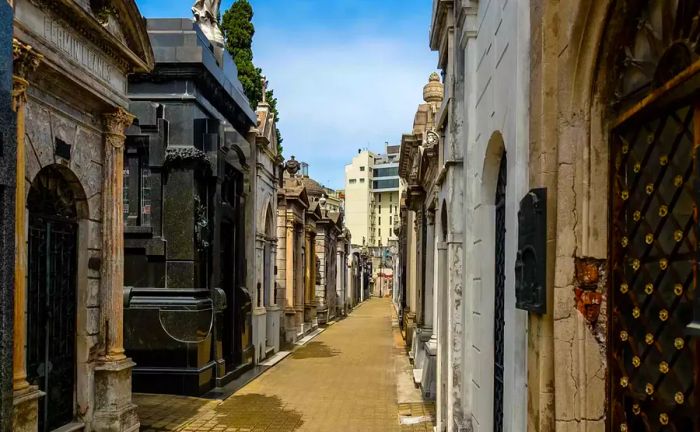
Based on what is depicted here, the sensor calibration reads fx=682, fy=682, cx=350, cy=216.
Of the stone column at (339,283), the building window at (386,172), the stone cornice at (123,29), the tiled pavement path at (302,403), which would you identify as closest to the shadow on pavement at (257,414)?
the tiled pavement path at (302,403)

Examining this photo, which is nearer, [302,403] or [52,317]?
[52,317]

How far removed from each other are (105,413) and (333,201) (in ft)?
260

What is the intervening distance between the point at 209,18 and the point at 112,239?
663 cm

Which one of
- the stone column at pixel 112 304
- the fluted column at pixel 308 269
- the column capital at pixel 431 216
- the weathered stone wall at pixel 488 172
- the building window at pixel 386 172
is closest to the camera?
the weathered stone wall at pixel 488 172

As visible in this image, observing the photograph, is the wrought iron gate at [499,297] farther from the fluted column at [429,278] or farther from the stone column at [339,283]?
the stone column at [339,283]

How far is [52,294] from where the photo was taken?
734cm

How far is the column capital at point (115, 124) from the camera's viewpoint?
27.1 ft

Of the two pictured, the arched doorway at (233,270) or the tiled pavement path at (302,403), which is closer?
the tiled pavement path at (302,403)

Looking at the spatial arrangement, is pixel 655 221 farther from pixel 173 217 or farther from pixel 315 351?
pixel 315 351

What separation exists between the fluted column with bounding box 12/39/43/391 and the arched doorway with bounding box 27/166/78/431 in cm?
53

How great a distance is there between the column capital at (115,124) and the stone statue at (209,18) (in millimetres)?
5286

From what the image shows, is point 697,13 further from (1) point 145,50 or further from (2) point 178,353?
(2) point 178,353

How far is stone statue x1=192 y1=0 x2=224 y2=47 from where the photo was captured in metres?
13.1

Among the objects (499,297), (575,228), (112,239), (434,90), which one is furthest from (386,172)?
(575,228)
